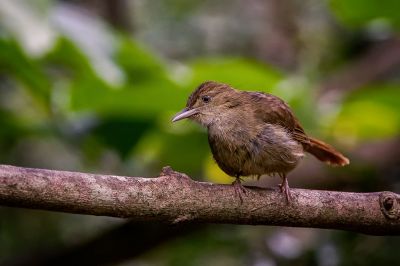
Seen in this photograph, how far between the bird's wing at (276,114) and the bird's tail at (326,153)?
0.14 m

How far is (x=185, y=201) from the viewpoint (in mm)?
2898

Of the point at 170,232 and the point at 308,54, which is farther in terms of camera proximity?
the point at 308,54

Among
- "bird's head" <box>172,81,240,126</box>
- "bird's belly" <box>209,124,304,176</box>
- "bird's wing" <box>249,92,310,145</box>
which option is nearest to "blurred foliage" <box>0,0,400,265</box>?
"bird's head" <box>172,81,240,126</box>

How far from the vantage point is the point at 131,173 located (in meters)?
5.69

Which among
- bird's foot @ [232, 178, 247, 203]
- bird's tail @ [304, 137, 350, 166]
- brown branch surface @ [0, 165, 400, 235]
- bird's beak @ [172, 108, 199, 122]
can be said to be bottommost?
brown branch surface @ [0, 165, 400, 235]

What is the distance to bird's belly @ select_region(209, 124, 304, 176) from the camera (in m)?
3.68

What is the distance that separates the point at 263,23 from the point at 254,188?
4.83m

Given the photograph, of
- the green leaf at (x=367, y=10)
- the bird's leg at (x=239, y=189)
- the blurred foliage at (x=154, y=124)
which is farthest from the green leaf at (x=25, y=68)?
the green leaf at (x=367, y=10)

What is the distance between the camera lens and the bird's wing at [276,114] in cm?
392

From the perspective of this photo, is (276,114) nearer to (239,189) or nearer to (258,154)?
(258,154)

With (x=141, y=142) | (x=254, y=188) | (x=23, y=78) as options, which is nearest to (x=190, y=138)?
(x=141, y=142)

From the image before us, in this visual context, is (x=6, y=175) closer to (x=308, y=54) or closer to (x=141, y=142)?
(x=141, y=142)

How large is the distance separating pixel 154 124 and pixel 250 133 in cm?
173

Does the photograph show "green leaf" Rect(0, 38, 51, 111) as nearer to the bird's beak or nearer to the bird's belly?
the bird's beak
